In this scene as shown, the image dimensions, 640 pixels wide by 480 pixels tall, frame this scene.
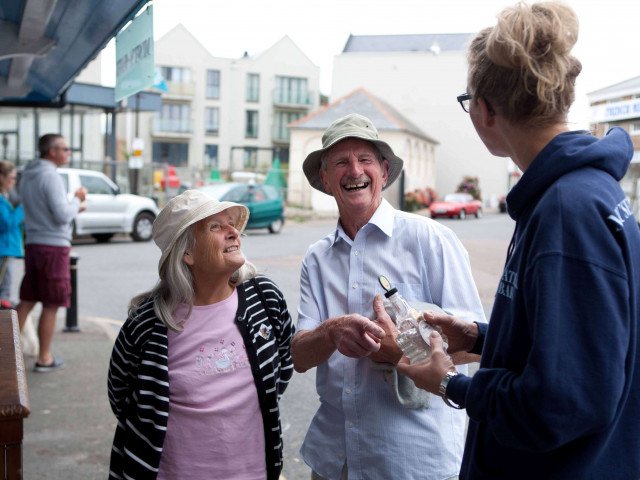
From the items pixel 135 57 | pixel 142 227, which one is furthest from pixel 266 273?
pixel 142 227

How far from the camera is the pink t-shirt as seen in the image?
9.27 feet

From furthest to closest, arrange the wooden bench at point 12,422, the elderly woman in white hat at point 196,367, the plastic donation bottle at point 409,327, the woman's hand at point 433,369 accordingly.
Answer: the elderly woman in white hat at point 196,367 → the plastic donation bottle at point 409,327 → the wooden bench at point 12,422 → the woman's hand at point 433,369

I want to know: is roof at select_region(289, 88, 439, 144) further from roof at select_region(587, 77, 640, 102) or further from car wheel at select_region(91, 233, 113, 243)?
roof at select_region(587, 77, 640, 102)

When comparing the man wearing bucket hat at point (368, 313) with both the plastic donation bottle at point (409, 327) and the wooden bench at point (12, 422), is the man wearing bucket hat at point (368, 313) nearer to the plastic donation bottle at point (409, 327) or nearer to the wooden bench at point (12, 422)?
the plastic donation bottle at point (409, 327)

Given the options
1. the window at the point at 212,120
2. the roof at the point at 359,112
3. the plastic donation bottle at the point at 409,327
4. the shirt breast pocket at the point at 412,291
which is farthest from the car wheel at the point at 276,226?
the window at the point at 212,120

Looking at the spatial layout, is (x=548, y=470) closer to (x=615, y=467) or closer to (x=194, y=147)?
(x=615, y=467)

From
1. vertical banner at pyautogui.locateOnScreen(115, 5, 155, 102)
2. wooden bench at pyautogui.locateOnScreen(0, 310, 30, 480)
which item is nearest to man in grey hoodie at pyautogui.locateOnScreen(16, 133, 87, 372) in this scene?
vertical banner at pyautogui.locateOnScreen(115, 5, 155, 102)

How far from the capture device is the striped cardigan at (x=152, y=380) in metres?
2.79

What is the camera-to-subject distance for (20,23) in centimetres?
504

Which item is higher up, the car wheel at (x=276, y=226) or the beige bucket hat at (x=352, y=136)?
the beige bucket hat at (x=352, y=136)

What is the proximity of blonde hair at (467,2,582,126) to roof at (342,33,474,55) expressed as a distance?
69931 millimetres

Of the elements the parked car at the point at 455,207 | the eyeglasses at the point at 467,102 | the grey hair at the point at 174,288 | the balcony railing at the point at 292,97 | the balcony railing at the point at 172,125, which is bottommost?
the parked car at the point at 455,207

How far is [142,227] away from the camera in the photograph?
20.9 meters

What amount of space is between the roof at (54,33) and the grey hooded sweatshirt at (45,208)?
0.86 meters
